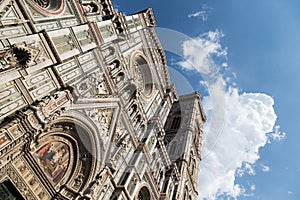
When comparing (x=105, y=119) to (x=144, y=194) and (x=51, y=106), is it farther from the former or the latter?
(x=144, y=194)

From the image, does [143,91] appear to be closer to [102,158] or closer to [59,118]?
[102,158]

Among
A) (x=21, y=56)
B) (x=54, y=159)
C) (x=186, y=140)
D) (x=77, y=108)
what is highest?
(x=186, y=140)

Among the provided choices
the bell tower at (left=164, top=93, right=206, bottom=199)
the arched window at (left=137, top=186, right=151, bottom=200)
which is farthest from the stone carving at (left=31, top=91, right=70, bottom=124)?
the bell tower at (left=164, top=93, right=206, bottom=199)

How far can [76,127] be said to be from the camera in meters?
12.8

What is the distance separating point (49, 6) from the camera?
43.1 ft

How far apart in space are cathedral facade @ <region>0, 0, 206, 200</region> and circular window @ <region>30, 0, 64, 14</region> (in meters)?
0.05

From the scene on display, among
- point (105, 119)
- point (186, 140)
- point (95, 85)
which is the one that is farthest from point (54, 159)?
point (186, 140)

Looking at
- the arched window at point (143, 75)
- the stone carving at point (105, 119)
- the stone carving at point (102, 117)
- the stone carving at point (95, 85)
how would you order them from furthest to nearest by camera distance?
the arched window at point (143, 75), the stone carving at point (105, 119), the stone carving at point (102, 117), the stone carving at point (95, 85)

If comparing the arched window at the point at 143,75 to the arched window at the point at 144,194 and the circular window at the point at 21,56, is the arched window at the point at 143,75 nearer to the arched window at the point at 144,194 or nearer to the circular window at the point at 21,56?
the arched window at the point at 144,194

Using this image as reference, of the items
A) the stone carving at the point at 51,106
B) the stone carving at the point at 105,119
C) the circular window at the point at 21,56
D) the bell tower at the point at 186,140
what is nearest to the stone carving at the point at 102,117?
Result: the stone carving at the point at 105,119

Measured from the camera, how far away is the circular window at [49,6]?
11.9 m

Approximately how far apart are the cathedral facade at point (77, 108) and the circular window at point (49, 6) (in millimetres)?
53

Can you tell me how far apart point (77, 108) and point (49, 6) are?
5125 mm

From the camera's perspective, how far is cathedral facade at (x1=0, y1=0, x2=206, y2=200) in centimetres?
948
